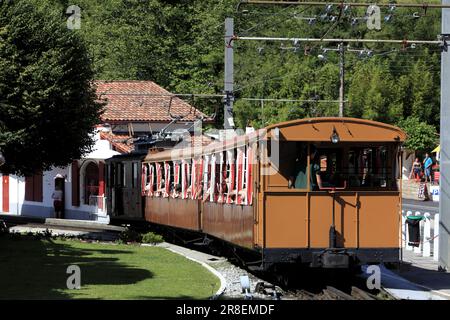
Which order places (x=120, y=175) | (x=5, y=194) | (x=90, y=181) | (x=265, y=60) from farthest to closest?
(x=265, y=60), (x=5, y=194), (x=90, y=181), (x=120, y=175)

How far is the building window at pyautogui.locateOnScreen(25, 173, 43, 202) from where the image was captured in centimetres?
4853

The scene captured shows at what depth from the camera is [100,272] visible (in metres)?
19.1

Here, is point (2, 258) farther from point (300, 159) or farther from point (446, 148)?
point (446, 148)

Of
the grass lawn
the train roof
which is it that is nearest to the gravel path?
the grass lawn

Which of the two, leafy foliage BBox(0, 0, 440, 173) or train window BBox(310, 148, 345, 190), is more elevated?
leafy foliage BBox(0, 0, 440, 173)

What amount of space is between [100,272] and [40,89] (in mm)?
10073

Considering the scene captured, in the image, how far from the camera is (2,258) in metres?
21.8

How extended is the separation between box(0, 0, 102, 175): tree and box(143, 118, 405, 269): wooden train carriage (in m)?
10.6

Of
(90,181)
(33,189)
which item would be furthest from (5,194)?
(90,181)

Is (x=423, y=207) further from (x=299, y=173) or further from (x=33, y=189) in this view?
(x=299, y=173)

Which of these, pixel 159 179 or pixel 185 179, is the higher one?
pixel 185 179

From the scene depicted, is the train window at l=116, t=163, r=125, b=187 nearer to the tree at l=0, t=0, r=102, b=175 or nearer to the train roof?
the tree at l=0, t=0, r=102, b=175

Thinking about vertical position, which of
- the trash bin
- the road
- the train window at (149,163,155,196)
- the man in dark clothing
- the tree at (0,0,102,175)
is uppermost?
the tree at (0,0,102,175)

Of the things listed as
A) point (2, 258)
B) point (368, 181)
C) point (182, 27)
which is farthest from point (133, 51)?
point (368, 181)
